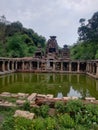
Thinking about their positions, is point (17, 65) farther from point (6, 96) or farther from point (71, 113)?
point (71, 113)

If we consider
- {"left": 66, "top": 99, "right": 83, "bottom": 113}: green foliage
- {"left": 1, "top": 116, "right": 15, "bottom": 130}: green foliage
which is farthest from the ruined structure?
{"left": 1, "top": 116, "right": 15, "bottom": 130}: green foliage

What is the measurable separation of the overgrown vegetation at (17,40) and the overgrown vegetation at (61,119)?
3671cm

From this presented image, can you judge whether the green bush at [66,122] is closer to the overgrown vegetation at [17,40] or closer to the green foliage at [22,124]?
the green foliage at [22,124]

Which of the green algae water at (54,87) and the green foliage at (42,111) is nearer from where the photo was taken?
the green foliage at (42,111)

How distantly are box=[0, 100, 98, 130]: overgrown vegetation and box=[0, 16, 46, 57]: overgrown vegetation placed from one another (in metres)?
36.7

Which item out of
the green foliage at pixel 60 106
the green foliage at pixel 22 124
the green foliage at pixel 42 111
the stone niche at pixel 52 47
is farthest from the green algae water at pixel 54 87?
the stone niche at pixel 52 47

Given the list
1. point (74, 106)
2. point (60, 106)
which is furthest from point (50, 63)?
point (74, 106)

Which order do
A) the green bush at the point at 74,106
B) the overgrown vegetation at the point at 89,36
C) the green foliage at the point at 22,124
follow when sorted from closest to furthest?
the green foliage at the point at 22,124 < the green bush at the point at 74,106 < the overgrown vegetation at the point at 89,36

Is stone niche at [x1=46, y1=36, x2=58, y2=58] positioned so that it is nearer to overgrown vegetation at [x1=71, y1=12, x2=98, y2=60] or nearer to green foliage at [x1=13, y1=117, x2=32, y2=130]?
overgrown vegetation at [x1=71, y1=12, x2=98, y2=60]

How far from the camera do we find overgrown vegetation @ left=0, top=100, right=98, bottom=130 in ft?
22.7

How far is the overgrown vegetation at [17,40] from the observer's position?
48.3 m

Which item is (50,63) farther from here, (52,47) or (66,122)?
(66,122)

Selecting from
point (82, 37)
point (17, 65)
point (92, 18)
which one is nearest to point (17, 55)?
point (17, 65)

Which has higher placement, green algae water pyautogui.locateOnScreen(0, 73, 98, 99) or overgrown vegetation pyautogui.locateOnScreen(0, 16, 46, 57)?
overgrown vegetation pyautogui.locateOnScreen(0, 16, 46, 57)
